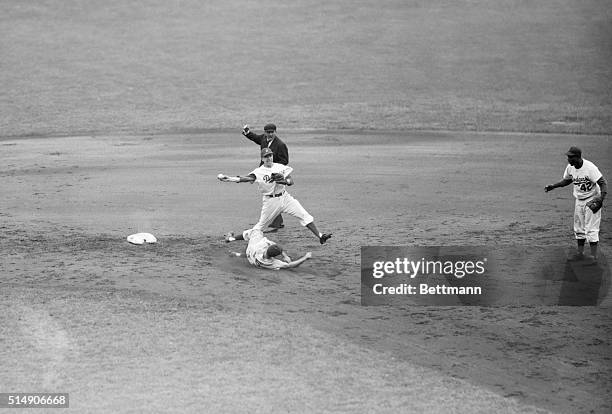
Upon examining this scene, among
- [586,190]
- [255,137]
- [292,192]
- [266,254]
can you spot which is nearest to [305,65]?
[292,192]

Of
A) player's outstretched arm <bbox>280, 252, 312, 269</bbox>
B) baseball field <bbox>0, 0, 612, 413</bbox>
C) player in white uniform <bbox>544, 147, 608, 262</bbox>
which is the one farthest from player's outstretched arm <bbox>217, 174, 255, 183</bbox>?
player in white uniform <bbox>544, 147, 608, 262</bbox>

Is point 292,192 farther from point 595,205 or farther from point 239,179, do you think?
point 595,205

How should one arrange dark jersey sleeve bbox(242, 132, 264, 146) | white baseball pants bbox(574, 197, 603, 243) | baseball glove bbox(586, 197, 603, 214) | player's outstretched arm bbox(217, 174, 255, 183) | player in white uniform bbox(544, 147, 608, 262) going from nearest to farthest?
player's outstretched arm bbox(217, 174, 255, 183), baseball glove bbox(586, 197, 603, 214), player in white uniform bbox(544, 147, 608, 262), white baseball pants bbox(574, 197, 603, 243), dark jersey sleeve bbox(242, 132, 264, 146)

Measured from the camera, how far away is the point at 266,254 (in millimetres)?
13922

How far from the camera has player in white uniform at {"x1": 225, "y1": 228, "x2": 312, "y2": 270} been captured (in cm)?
1389

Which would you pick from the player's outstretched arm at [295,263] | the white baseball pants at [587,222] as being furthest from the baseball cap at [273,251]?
the white baseball pants at [587,222]

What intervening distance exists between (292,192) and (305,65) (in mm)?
21853

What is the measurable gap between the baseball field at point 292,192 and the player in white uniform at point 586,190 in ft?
3.41

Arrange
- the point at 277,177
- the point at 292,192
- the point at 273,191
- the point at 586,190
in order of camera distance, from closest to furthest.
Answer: the point at 586,190 → the point at 277,177 → the point at 273,191 → the point at 292,192

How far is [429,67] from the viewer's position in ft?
137

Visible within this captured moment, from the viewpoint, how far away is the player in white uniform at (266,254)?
13.9 m

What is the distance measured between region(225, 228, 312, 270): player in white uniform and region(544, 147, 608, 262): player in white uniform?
467 cm

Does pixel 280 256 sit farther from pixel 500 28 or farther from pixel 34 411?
pixel 500 28

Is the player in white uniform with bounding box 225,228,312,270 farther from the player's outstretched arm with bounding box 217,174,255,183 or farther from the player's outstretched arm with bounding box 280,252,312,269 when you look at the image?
the player's outstretched arm with bounding box 217,174,255,183
